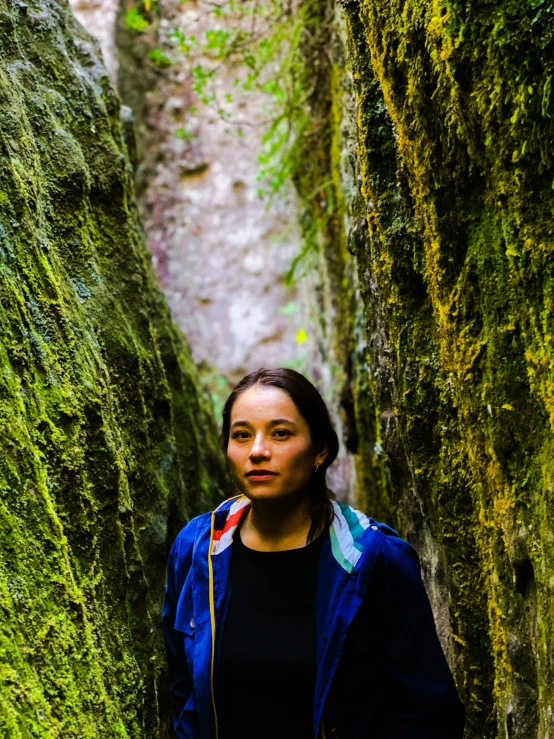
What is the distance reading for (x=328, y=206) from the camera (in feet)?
22.0

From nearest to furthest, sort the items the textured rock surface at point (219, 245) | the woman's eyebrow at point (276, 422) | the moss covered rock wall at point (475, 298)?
the moss covered rock wall at point (475, 298)
the woman's eyebrow at point (276, 422)
the textured rock surface at point (219, 245)

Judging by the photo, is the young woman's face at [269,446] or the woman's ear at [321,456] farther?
the woman's ear at [321,456]

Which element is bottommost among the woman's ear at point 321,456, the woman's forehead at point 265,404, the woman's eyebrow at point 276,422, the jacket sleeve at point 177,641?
the jacket sleeve at point 177,641

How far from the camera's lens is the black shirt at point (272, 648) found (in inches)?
90.9

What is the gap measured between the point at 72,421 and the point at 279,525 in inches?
36.7

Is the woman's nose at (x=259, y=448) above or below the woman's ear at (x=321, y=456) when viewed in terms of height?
above

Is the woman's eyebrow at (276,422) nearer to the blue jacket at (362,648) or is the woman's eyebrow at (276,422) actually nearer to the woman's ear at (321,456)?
the woman's ear at (321,456)

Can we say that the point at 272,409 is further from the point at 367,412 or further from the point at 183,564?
the point at 367,412

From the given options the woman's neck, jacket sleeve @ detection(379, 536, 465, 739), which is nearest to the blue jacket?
jacket sleeve @ detection(379, 536, 465, 739)

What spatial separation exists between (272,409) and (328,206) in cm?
457

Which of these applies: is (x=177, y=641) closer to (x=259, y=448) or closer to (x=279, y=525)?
(x=279, y=525)

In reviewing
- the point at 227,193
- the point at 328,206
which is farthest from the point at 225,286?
the point at 328,206

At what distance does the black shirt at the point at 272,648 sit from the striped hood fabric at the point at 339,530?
9cm

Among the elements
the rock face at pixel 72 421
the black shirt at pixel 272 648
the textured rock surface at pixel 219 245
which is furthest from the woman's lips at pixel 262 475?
the textured rock surface at pixel 219 245
